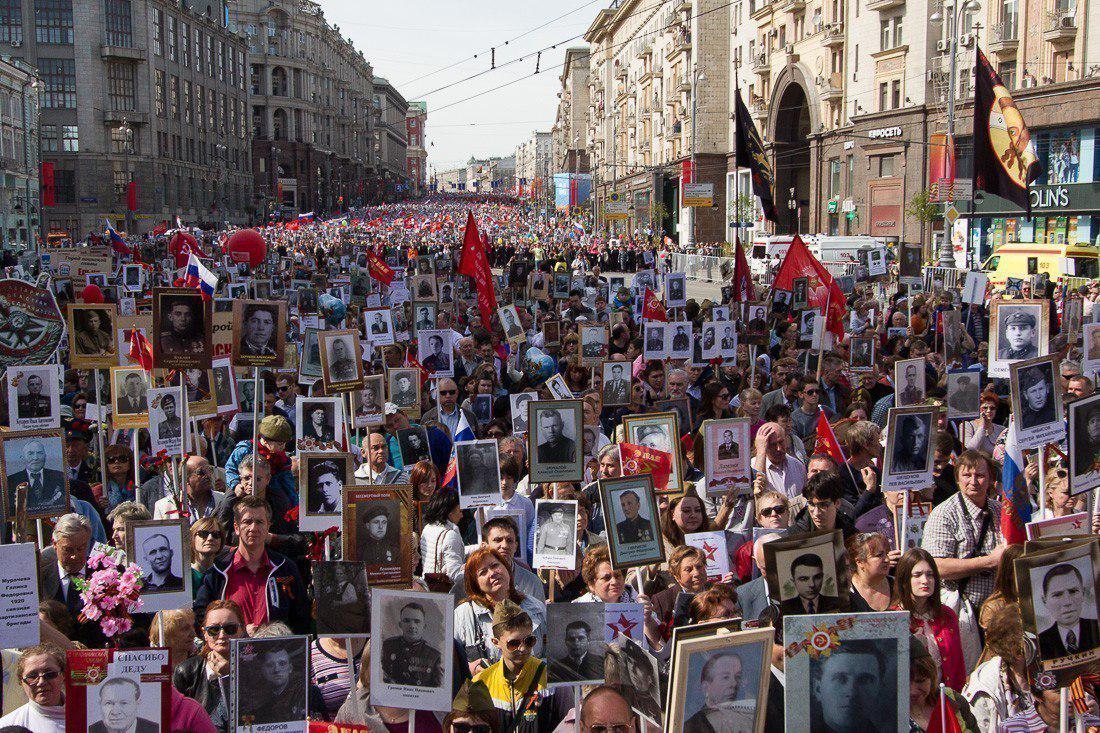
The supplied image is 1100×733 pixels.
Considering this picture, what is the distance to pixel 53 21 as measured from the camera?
71.2 metres

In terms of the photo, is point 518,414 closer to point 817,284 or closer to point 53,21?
point 817,284

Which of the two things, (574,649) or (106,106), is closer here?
(574,649)

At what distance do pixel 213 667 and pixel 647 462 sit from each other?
322cm

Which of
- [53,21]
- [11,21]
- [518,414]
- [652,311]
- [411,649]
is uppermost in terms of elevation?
[53,21]

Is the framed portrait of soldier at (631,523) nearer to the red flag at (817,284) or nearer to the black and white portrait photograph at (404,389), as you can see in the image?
the black and white portrait photograph at (404,389)

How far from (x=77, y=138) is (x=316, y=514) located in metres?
71.9

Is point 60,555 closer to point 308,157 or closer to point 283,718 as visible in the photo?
point 283,718

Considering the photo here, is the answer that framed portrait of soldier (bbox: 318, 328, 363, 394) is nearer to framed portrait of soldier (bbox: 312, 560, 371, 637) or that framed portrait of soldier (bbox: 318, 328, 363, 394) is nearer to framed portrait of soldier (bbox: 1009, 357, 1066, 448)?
framed portrait of soldier (bbox: 312, 560, 371, 637)

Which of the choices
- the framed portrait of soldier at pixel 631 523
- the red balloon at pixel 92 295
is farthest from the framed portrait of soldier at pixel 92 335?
the red balloon at pixel 92 295

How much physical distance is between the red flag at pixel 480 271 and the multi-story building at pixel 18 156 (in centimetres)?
→ 4623

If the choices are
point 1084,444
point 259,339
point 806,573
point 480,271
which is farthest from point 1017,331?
point 480,271

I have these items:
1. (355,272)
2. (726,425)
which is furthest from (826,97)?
(726,425)

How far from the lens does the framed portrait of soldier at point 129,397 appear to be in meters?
9.14

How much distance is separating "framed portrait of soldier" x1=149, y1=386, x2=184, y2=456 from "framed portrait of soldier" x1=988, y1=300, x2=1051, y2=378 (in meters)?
6.32
